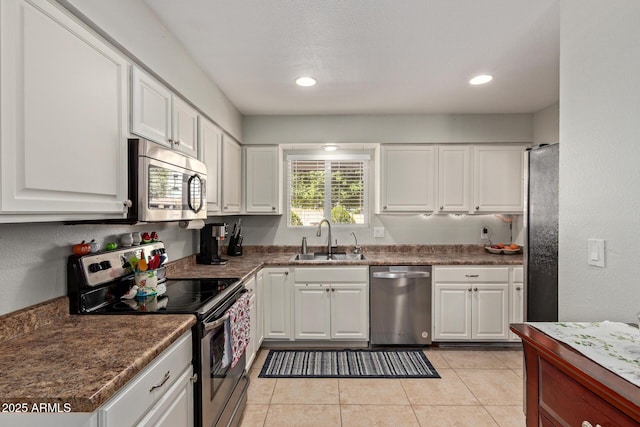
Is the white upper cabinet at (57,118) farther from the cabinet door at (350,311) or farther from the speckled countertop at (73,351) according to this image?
the cabinet door at (350,311)

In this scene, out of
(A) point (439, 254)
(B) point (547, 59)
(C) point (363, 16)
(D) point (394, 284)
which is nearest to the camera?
(C) point (363, 16)

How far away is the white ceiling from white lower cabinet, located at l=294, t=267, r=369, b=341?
5.47ft

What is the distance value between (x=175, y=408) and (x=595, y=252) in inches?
70.8

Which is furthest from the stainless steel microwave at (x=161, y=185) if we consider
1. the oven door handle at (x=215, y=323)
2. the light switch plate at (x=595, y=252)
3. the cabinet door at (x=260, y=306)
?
the light switch plate at (x=595, y=252)

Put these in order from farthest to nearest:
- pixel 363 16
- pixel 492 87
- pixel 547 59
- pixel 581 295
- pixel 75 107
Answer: pixel 492 87
pixel 547 59
pixel 363 16
pixel 581 295
pixel 75 107

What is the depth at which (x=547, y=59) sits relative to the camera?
2.38 metres

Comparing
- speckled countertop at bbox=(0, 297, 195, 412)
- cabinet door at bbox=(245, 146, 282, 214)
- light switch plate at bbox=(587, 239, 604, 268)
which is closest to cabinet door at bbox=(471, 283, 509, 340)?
light switch plate at bbox=(587, 239, 604, 268)

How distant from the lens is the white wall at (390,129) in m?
3.64

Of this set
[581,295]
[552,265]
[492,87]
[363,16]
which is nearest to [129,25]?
[363,16]

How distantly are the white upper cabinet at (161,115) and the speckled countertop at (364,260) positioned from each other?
92cm

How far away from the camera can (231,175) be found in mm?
3283

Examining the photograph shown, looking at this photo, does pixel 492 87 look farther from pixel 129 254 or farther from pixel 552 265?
pixel 129 254

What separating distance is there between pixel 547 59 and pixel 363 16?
4.75ft

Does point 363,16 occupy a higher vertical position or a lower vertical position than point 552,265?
higher
